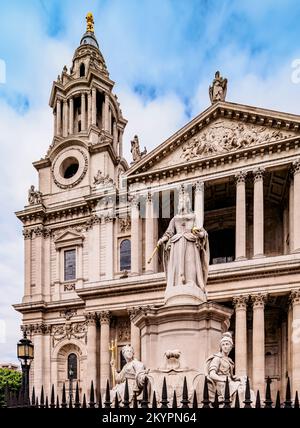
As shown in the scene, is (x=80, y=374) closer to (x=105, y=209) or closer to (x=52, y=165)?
(x=105, y=209)

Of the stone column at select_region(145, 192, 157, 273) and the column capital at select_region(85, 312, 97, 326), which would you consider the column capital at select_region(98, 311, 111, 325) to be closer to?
the column capital at select_region(85, 312, 97, 326)

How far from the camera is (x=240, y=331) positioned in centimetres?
3097

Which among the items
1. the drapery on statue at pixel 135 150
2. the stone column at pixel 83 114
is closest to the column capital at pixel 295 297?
the drapery on statue at pixel 135 150

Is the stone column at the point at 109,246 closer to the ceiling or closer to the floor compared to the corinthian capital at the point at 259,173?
closer to the floor

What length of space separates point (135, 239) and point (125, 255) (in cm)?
260

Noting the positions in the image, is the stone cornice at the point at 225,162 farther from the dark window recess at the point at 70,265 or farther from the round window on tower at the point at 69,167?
the round window on tower at the point at 69,167

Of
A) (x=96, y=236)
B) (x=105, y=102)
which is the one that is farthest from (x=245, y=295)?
(x=105, y=102)

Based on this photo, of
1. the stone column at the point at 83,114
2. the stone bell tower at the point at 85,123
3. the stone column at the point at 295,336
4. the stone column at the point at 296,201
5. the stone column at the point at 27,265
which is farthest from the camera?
the stone column at the point at 83,114

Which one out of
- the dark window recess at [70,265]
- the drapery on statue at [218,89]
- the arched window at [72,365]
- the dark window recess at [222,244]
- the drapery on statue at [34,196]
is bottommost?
the arched window at [72,365]

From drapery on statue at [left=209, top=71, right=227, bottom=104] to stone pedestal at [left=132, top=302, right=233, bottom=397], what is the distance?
2702 centimetres

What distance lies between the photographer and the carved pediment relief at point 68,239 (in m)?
41.3

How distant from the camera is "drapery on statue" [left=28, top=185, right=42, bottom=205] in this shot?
1730 inches

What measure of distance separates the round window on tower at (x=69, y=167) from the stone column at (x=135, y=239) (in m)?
9.44

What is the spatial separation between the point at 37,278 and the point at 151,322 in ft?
105
